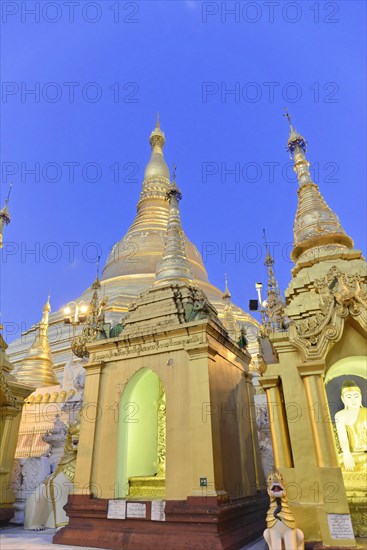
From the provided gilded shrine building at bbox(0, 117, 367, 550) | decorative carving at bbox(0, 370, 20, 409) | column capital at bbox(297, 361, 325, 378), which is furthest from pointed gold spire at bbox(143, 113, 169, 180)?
column capital at bbox(297, 361, 325, 378)

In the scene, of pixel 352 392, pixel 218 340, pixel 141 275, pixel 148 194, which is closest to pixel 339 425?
pixel 352 392

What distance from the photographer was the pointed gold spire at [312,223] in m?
9.96

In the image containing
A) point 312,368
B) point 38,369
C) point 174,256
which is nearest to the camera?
point 312,368

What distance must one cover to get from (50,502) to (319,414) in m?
6.46

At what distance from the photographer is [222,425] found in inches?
269

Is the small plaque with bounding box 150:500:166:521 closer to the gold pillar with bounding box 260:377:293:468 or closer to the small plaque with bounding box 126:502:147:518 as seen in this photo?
the small plaque with bounding box 126:502:147:518

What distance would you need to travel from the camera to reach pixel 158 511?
6023 mm

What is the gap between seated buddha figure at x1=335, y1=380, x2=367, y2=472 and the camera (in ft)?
18.4

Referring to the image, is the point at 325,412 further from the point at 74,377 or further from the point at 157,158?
the point at 157,158

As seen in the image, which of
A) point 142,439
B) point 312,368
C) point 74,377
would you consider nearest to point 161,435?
point 142,439

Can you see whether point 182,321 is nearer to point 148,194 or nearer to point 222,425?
point 222,425

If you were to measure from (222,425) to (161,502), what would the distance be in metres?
1.58

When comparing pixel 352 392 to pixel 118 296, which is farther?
pixel 118 296

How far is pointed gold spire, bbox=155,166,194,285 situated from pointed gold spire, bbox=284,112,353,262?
311 cm
